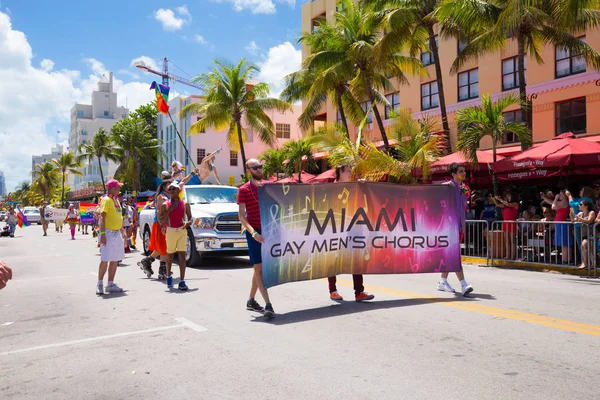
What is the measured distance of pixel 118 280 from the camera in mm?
10508

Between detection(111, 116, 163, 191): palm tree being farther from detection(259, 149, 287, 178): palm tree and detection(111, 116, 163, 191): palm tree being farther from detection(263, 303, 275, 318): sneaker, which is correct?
detection(263, 303, 275, 318): sneaker

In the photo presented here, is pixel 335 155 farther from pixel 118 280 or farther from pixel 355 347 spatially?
pixel 355 347

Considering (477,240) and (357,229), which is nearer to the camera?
(357,229)

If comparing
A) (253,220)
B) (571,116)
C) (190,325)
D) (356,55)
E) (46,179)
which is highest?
(356,55)

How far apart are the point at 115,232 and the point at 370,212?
429 cm

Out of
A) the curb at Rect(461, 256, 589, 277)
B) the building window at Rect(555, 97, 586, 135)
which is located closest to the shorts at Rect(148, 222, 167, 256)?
the curb at Rect(461, 256, 589, 277)

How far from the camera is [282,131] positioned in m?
58.0

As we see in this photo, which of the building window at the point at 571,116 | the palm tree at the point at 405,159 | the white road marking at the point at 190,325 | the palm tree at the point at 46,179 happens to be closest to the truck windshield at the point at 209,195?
the palm tree at the point at 405,159

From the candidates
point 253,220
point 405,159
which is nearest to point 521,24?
point 405,159

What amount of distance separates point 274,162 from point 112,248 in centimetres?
3012

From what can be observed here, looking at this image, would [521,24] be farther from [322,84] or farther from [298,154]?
[298,154]

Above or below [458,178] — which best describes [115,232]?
below

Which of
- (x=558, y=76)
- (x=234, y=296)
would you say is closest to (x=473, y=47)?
(x=558, y=76)

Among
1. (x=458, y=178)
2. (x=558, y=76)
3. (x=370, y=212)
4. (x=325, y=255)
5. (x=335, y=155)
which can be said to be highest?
(x=558, y=76)
